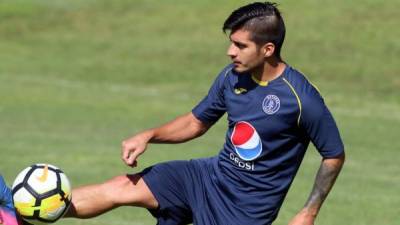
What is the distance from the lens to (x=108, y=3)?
1139 inches

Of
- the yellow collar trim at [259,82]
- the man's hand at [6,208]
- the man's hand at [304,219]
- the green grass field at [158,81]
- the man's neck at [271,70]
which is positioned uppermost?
the man's neck at [271,70]

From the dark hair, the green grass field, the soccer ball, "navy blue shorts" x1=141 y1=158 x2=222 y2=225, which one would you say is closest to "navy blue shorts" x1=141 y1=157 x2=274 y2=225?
"navy blue shorts" x1=141 y1=158 x2=222 y2=225

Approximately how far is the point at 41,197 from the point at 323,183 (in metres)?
1.85

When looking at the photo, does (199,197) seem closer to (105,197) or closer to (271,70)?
(105,197)

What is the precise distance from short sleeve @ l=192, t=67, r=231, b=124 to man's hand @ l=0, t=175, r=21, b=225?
4.66 ft

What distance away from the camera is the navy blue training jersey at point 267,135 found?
23.2ft

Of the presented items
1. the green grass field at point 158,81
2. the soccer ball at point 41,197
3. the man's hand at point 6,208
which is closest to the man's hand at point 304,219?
the soccer ball at point 41,197

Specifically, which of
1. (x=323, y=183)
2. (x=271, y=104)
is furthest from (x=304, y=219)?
(x=271, y=104)

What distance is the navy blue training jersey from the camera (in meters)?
7.07

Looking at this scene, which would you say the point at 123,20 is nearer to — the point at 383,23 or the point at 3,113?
the point at 383,23

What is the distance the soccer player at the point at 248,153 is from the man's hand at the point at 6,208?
41 centimetres

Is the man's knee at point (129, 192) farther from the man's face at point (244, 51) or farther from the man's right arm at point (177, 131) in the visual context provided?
the man's face at point (244, 51)

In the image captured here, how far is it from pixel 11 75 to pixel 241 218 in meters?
14.6

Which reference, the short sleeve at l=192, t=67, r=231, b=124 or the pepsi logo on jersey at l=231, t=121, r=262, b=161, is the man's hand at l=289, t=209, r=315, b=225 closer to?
the pepsi logo on jersey at l=231, t=121, r=262, b=161
